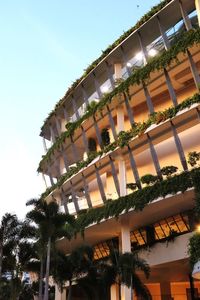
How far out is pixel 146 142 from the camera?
1064 inches

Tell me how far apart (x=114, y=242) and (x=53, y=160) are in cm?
1063

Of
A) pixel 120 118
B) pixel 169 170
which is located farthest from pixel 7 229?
pixel 169 170

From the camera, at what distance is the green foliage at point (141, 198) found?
23.1m

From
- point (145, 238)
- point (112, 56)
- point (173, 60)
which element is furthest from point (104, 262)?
point (112, 56)

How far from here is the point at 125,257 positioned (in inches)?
890

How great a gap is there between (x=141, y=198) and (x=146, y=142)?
4107 millimetres

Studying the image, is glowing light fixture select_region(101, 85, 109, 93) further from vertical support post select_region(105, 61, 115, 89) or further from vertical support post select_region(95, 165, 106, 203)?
vertical support post select_region(95, 165, 106, 203)

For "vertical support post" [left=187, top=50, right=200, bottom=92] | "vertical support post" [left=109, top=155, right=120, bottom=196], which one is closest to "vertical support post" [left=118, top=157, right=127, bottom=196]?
"vertical support post" [left=109, top=155, right=120, bottom=196]

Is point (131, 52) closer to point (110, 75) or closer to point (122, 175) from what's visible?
point (110, 75)

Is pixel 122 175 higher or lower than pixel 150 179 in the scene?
higher

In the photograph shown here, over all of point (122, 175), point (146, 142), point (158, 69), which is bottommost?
point (122, 175)

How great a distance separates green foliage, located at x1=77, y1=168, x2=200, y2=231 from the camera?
75.8 feet

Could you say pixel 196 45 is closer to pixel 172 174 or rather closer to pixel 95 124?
pixel 172 174

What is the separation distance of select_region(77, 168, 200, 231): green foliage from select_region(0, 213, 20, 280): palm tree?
667 cm
